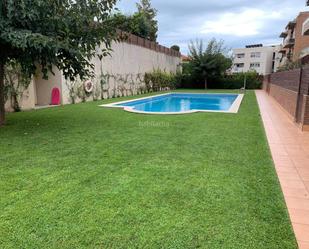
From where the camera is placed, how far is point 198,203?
3252 millimetres

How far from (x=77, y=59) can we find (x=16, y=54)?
157 cm

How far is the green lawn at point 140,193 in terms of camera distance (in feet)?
8.45

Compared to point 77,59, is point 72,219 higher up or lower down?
lower down

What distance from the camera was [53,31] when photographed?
7.05 meters

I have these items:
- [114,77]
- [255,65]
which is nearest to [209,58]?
[114,77]

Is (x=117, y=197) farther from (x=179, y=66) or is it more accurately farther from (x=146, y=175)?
(x=179, y=66)

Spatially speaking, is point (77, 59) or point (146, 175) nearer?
point (146, 175)

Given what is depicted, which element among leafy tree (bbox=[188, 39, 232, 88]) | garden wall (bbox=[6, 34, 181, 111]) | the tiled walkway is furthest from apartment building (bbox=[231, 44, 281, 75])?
the tiled walkway

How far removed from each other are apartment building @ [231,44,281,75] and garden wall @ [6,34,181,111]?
42.1 meters

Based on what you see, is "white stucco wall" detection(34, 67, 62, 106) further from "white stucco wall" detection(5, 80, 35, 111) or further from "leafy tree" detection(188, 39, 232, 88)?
"leafy tree" detection(188, 39, 232, 88)

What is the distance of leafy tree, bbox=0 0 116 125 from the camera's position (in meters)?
6.09

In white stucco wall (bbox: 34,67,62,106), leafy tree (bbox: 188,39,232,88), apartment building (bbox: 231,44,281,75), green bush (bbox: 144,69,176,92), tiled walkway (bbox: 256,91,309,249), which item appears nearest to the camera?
tiled walkway (bbox: 256,91,309,249)

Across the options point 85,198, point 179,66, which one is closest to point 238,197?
point 85,198

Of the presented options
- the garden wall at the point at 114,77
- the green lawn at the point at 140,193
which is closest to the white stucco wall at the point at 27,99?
the garden wall at the point at 114,77
